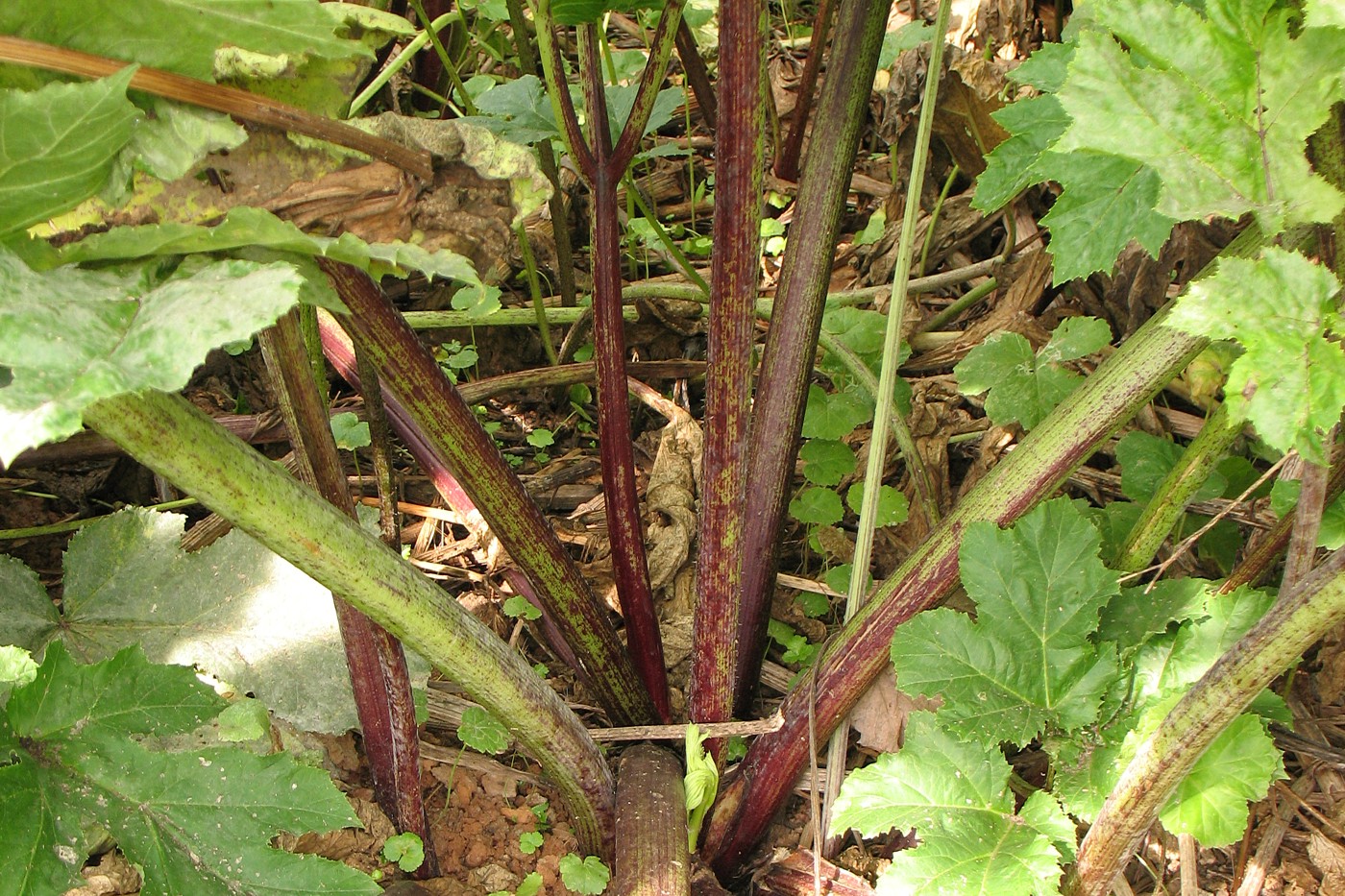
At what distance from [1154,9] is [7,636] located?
148 centimetres

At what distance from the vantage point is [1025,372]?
5.52ft

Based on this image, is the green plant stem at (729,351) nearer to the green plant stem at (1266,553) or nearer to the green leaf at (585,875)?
the green leaf at (585,875)

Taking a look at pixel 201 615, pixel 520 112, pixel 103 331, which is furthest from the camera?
pixel 520 112

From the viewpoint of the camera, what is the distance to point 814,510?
6.03ft

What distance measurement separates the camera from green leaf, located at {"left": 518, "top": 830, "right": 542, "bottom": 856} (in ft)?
4.82

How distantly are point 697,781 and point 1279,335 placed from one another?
2.77 ft

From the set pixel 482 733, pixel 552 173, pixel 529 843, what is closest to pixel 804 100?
pixel 552 173

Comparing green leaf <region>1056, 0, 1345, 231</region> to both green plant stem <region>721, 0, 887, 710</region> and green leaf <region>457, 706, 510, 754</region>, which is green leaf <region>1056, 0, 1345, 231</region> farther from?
green leaf <region>457, 706, 510, 754</region>

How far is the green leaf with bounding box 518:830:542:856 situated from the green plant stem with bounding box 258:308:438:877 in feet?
0.38

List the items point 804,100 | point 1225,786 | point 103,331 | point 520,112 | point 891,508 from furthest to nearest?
point 804,100 < point 891,508 < point 520,112 < point 1225,786 < point 103,331

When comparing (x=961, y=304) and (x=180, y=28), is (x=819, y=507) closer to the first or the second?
(x=961, y=304)

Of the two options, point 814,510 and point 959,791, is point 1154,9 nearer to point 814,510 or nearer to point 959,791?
point 959,791

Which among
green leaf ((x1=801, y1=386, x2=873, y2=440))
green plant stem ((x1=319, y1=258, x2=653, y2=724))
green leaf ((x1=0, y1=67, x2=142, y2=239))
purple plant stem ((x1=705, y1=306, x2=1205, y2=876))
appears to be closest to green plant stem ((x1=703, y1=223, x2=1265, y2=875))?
purple plant stem ((x1=705, y1=306, x2=1205, y2=876))

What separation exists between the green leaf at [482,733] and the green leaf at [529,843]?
0.12m
